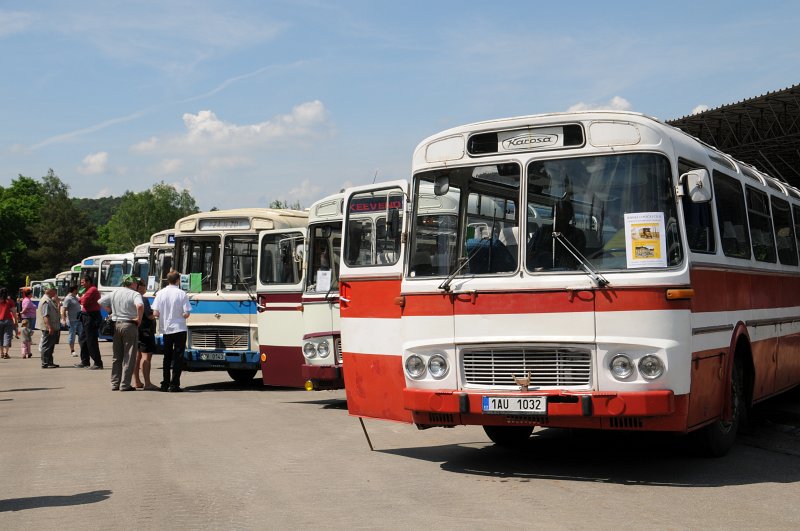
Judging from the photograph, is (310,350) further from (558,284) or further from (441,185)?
(558,284)

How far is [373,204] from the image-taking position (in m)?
11.4

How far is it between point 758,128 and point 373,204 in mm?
30780

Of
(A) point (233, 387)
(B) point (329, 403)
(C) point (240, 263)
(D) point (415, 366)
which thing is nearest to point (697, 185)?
(D) point (415, 366)

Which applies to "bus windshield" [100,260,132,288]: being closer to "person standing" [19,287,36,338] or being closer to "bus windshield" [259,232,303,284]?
"person standing" [19,287,36,338]

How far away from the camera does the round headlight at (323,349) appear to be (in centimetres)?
1562

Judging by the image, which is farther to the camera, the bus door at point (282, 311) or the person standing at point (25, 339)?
the person standing at point (25, 339)

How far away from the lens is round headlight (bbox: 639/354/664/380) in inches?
→ 346

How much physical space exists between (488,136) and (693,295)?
7.68 feet

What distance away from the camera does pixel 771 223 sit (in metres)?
13.0

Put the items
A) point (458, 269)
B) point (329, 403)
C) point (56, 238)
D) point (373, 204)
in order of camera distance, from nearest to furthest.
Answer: point (458, 269) → point (373, 204) → point (329, 403) → point (56, 238)

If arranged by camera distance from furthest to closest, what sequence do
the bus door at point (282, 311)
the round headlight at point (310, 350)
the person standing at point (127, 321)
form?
1. the person standing at point (127, 321)
2. the bus door at point (282, 311)
3. the round headlight at point (310, 350)

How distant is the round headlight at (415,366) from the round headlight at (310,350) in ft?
19.8

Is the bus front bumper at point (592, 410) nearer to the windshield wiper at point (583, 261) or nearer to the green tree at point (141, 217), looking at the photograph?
the windshield wiper at point (583, 261)

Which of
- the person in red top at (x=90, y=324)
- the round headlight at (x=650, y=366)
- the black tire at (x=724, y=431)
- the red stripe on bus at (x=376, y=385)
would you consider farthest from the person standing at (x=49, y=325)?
the round headlight at (x=650, y=366)
